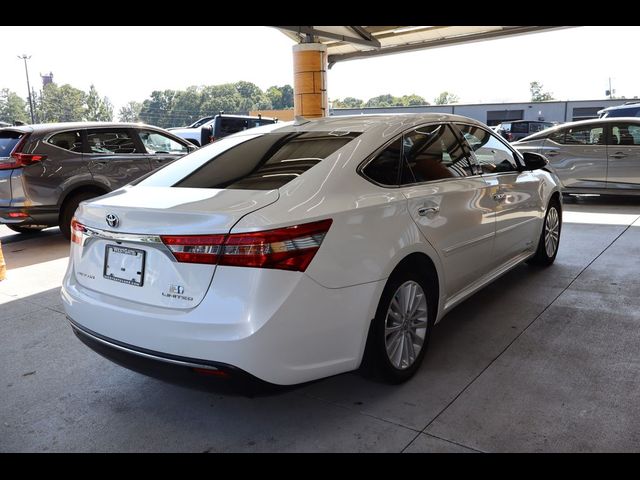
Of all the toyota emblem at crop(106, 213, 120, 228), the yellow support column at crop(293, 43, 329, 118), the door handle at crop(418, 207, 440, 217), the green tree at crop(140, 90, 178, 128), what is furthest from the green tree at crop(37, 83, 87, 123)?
the door handle at crop(418, 207, 440, 217)

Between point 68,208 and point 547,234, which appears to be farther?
point 68,208

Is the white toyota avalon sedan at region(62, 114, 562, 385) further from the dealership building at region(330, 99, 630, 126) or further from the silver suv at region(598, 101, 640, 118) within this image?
the dealership building at region(330, 99, 630, 126)

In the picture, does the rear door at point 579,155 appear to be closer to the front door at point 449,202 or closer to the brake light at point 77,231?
the front door at point 449,202

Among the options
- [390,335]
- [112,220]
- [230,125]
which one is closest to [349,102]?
[230,125]

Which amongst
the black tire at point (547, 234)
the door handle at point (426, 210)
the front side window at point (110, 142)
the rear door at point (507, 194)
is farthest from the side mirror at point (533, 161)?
the front side window at point (110, 142)

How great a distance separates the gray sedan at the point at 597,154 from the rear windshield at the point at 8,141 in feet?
28.0

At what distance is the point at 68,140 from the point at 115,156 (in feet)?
2.23

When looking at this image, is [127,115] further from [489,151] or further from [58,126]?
[489,151]

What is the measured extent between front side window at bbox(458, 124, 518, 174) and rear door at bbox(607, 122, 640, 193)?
580 centimetres

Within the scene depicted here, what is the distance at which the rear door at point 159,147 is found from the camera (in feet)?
26.3

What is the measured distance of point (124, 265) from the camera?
2.47 m
